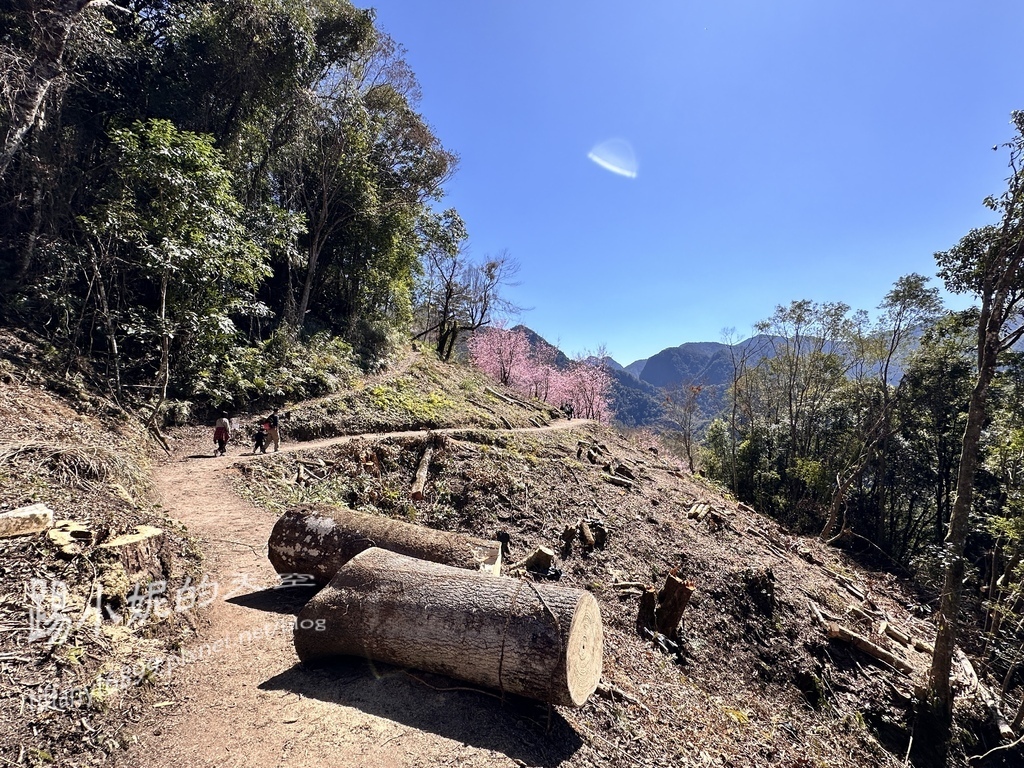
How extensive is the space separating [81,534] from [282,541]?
5.70ft

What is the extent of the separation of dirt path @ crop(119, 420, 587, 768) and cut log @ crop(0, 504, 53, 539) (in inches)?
61.0

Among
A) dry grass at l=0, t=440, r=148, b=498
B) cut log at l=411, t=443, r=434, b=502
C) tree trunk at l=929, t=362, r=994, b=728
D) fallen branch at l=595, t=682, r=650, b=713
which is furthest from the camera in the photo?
cut log at l=411, t=443, r=434, b=502

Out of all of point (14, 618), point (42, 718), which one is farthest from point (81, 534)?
point (42, 718)

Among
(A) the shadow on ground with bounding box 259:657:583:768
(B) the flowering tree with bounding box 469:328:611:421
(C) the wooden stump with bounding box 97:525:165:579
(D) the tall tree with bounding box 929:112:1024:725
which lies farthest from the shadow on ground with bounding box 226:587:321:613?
(B) the flowering tree with bounding box 469:328:611:421

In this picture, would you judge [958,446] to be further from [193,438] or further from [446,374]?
[193,438]

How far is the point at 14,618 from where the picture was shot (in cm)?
273

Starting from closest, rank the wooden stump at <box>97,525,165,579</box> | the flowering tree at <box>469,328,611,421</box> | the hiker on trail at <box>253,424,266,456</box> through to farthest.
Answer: the wooden stump at <box>97,525,165,579</box> < the hiker on trail at <box>253,424,266,456</box> < the flowering tree at <box>469,328,611,421</box>

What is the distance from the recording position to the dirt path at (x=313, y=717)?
265cm

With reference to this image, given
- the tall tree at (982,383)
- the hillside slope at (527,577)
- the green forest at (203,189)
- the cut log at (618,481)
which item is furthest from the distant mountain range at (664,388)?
the green forest at (203,189)

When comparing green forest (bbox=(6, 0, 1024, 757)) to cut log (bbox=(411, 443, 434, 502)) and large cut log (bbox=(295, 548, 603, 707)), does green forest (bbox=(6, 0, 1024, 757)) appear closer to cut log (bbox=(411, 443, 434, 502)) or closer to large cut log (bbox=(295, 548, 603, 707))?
cut log (bbox=(411, 443, 434, 502))

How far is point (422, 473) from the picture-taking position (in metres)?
10.5

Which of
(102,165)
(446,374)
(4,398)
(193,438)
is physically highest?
(102,165)

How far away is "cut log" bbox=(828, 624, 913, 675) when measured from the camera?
8.21 m

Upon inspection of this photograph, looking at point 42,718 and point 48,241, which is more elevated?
point 48,241
